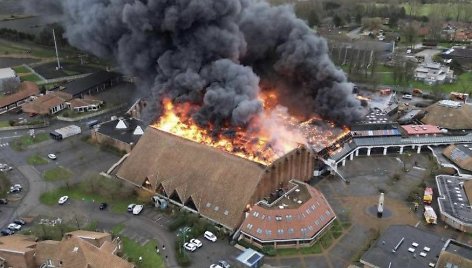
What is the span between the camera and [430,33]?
382ft

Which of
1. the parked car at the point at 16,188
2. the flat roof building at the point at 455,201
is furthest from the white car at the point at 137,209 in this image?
the flat roof building at the point at 455,201

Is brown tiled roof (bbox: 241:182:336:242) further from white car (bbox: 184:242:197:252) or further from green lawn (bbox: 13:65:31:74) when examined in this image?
green lawn (bbox: 13:65:31:74)

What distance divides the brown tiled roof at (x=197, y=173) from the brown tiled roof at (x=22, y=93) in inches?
1280

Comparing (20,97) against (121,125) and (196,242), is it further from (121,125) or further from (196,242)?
(196,242)

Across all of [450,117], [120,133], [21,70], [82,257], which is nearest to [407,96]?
[450,117]

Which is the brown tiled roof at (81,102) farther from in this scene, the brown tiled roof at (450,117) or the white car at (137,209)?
the brown tiled roof at (450,117)

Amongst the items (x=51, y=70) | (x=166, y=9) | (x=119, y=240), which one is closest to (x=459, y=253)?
(x=119, y=240)

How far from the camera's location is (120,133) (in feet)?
204

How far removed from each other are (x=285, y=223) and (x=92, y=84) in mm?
51530

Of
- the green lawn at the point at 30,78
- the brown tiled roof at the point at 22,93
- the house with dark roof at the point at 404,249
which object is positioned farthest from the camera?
the green lawn at the point at 30,78

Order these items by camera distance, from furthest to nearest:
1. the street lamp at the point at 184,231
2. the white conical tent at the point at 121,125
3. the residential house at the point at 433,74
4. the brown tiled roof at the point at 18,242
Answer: the residential house at the point at 433,74
the white conical tent at the point at 121,125
the street lamp at the point at 184,231
the brown tiled roof at the point at 18,242

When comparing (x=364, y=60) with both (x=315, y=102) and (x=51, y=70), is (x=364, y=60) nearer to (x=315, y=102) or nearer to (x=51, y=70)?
(x=315, y=102)

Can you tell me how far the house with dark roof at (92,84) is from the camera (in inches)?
3140

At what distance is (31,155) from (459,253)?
1942 inches
